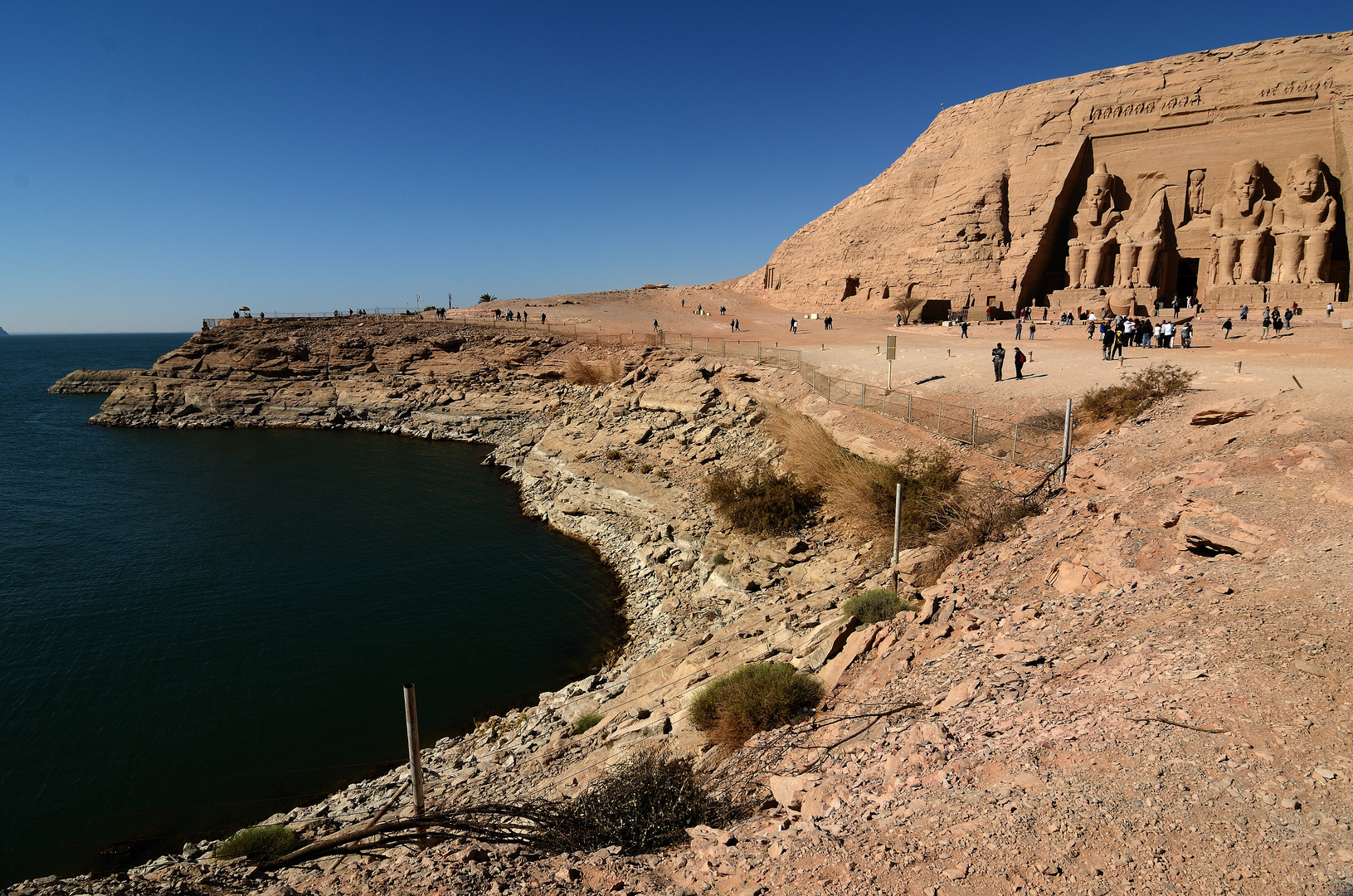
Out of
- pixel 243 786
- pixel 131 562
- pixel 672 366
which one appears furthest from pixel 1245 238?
pixel 131 562

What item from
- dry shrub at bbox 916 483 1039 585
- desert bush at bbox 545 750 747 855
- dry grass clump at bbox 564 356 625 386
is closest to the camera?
desert bush at bbox 545 750 747 855

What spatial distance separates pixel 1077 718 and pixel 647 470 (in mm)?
18768

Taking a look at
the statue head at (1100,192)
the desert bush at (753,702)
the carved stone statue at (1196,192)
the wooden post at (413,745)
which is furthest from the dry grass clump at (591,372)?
the carved stone statue at (1196,192)

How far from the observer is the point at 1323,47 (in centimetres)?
3497

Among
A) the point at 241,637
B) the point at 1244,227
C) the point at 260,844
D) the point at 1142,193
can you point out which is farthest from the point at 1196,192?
the point at 260,844

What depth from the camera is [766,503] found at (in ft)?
58.0

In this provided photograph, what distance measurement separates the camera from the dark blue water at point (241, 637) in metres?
11.3

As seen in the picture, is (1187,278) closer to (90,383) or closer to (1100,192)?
(1100,192)

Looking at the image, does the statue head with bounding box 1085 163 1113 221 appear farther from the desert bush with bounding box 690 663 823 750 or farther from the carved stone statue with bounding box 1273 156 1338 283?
the desert bush with bounding box 690 663 823 750

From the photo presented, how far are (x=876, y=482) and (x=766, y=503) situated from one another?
3.54m

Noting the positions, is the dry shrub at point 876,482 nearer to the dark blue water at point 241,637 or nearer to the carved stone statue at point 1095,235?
the dark blue water at point 241,637

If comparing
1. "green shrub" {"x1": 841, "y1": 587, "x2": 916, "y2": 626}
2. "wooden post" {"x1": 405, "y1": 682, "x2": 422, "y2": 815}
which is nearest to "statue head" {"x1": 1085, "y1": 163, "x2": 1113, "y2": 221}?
"green shrub" {"x1": 841, "y1": 587, "x2": 916, "y2": 626}

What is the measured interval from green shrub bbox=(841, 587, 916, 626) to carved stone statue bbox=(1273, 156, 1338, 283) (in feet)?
120

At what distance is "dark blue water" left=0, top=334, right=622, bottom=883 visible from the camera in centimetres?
1134
